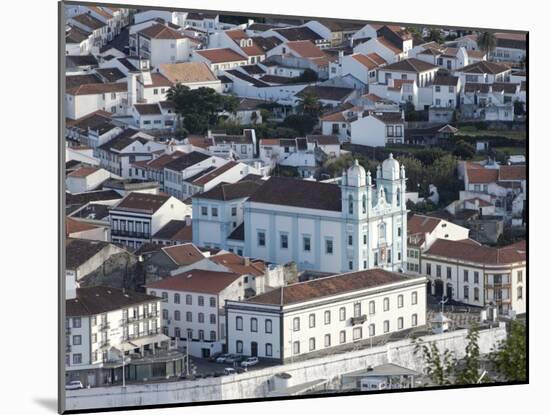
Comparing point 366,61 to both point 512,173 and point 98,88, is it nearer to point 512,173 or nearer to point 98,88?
point 512,173

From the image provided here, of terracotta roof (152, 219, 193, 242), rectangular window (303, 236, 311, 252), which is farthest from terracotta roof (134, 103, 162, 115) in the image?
rectangular window (303, 236, 311, 252)

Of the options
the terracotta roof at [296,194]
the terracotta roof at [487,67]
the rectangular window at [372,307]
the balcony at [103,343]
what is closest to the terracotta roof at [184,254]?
the terracotta roof at [296,194]

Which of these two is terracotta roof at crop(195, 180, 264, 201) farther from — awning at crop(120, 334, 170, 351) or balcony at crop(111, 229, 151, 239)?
awning at crop(120, 334, 170, 351)

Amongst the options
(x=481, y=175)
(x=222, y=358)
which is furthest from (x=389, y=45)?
(x=222, y=358)

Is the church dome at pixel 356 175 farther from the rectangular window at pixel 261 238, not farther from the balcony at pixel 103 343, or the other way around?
the balcony at pixel 103 343

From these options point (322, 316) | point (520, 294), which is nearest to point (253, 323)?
point (322, 316)

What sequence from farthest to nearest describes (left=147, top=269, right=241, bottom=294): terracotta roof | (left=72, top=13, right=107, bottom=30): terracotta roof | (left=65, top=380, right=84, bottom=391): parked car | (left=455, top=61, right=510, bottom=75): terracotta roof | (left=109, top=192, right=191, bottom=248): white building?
(left=455, top=61, right=510, bottom=75): terracotta roof, (left=109, top=192, right=191, bottom=248): white building, (left=147, top=269, right=241, bottom=294): terracotta roof, (left=72, top=13, right=107, bottom=30): terracotta roof, (left=65, top=380, right=84, bottom=391): parked car
